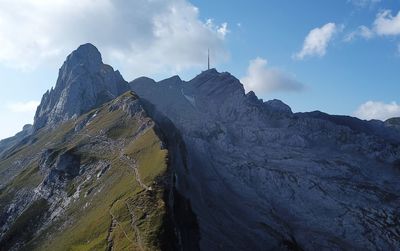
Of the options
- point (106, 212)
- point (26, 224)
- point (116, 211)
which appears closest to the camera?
point (116, 211)

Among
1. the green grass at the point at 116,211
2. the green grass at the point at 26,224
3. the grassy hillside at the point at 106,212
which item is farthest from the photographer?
the green grass at the point at 26,224

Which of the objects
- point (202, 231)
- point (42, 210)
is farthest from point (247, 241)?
point (42, 210)

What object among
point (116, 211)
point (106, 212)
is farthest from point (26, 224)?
point (116, 211)

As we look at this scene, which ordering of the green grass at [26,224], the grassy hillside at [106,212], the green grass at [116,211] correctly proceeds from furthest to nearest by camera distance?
the green grass at [26,224], the grassy hillside at [106,212], the green grass at [116,211]

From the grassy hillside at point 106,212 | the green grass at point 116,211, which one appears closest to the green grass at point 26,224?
the grassy hillside at point 106,212

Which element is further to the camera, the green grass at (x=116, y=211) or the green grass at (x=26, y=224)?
the green grass at (x=26, y=224)

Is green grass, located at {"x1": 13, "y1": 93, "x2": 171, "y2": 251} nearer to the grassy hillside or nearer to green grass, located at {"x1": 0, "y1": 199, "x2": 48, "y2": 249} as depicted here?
the grassy hillside

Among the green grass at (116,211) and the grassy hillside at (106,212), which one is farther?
the grassy hillside at (106,212)

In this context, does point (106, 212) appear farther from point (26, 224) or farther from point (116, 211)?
point (26, 224)

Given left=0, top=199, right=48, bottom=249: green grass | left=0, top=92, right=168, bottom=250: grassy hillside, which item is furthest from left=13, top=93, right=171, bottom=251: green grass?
left=0, top=199, right=48, bottom=249: green grass

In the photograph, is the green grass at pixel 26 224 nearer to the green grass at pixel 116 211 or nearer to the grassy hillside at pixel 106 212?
the grassy hillside at pixel 106 212

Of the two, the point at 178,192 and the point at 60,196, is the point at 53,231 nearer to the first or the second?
the point at 60,196
